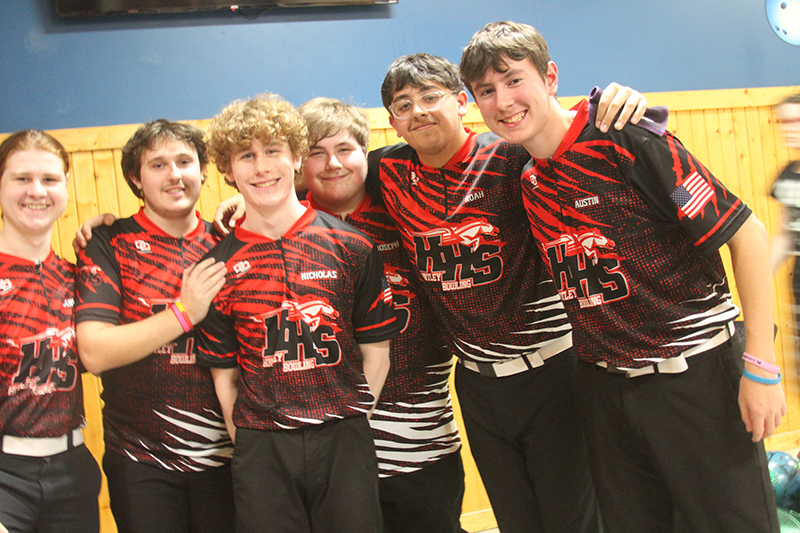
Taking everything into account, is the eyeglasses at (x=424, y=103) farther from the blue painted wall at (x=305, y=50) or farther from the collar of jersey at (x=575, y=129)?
the blue painted wall at (x=305, y=50)

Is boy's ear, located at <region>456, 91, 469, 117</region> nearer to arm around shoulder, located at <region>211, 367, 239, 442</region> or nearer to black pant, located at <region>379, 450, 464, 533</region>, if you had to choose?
arm around shoulder, located at <region>211, 367, 239, 442</region>

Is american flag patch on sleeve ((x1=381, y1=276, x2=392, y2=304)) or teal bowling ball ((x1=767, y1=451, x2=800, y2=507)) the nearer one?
american flag patch on sleeve ((x1=381, y1=276, x2=392, y2=304))

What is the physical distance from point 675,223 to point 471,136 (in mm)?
785

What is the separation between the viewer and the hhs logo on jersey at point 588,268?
64.4 inches

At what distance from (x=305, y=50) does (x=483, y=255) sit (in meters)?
2.10

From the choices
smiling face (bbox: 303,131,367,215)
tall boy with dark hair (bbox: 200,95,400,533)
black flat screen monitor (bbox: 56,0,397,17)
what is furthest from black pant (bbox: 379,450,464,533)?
black flat screen monitor (bbox: 56,0,397,17)

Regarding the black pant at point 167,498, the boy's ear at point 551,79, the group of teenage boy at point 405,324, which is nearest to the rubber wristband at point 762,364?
the group of teenage boy at point 405,324

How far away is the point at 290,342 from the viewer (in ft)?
5.56

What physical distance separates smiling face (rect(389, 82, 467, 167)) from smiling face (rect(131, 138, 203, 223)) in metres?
0.76

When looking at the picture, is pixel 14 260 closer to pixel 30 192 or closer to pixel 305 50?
pixel 30 192

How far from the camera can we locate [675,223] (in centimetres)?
159

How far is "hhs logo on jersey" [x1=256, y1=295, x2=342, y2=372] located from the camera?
169 centimetres

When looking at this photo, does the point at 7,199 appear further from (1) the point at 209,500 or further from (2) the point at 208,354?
(1) the point at 209,500

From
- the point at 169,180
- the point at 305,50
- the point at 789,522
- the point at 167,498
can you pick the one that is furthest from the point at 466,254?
the point at 789,522
